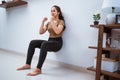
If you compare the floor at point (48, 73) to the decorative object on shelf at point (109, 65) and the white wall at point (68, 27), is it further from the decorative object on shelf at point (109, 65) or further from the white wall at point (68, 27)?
the decorative object on shelf at point (109, 65)

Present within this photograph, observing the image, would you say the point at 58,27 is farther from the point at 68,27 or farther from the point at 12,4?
the point at 12,4

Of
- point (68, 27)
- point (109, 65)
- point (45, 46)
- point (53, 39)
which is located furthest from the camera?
point (68, 27)

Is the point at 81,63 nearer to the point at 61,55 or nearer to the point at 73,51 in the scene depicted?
the point at 73,51

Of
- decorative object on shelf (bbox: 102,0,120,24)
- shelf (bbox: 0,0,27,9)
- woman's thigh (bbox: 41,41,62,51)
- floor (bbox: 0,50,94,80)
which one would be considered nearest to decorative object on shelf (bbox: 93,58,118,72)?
floor (bbox: 0,50,94,80)

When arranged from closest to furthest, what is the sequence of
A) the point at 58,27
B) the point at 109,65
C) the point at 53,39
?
the point at 109,65
the point at 58,27
the point at 53,39

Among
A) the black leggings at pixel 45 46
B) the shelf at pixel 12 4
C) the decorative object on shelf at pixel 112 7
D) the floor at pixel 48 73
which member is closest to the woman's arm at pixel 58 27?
the black leggings at pixel 45 46

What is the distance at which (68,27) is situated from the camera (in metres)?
2.83

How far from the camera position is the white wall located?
2.58 m

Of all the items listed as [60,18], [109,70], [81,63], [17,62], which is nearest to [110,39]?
[109,70]

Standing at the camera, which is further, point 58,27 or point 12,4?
point 12,4

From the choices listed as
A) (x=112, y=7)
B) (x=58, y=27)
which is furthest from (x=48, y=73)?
(x=112, y=7)

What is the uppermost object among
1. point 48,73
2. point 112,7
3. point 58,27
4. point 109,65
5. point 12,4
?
point 12,4

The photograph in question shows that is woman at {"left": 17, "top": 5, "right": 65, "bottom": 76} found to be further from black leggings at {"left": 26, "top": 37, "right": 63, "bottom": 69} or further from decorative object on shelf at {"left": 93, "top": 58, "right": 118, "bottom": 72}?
decorative object on shelf at {"left": 93, "top": 58, "right": 118, "bottom": 72}

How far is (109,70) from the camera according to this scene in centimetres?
207
